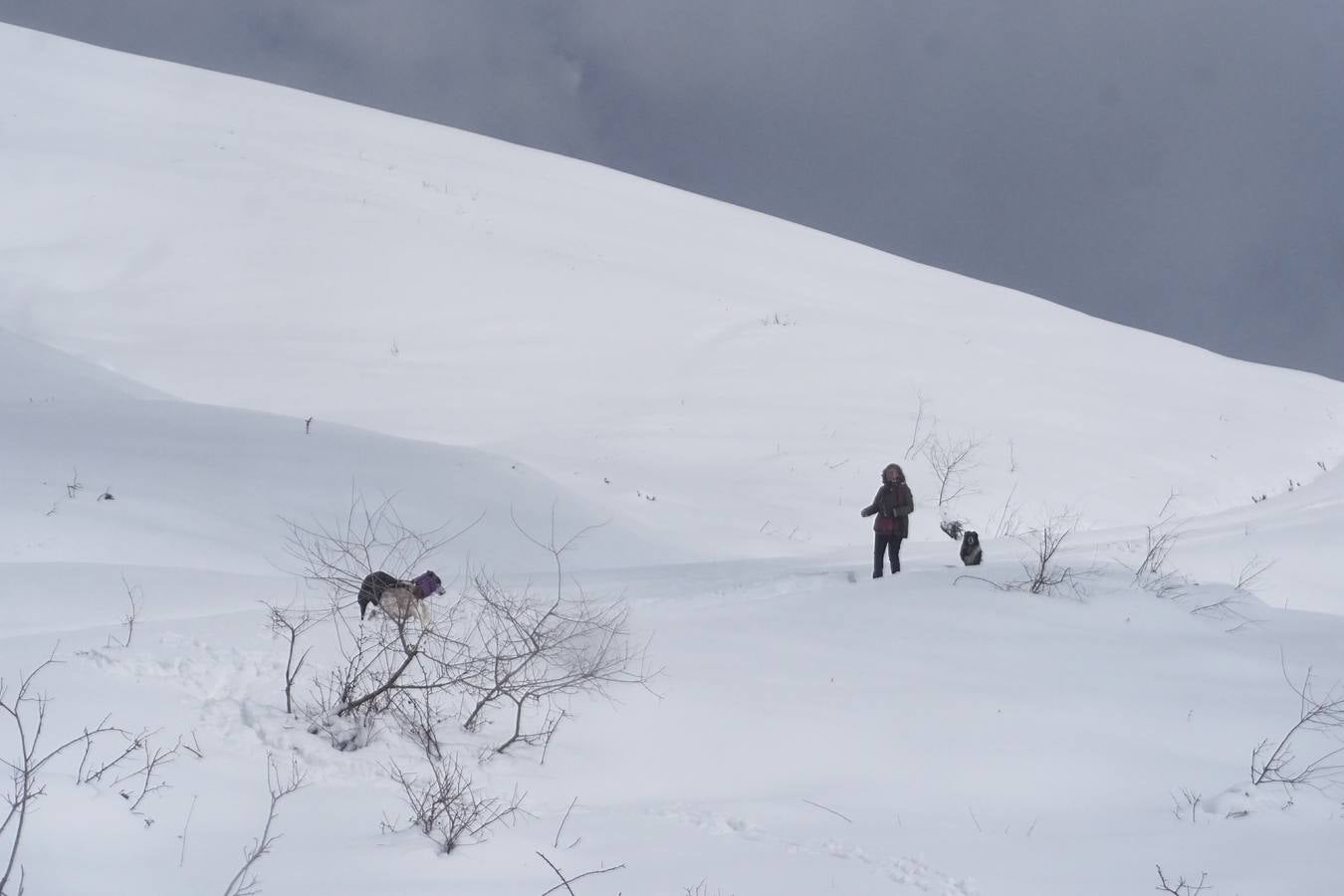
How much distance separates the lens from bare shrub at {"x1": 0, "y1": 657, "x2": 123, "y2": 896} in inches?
124

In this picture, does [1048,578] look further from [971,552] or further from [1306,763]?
[1306,763]

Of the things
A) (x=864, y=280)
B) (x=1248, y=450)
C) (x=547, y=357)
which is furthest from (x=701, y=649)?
(x=864, y=280)

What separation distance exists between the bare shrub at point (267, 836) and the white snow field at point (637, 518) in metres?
0.05

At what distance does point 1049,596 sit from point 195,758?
5.67 meters

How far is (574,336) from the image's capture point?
54.9 ft

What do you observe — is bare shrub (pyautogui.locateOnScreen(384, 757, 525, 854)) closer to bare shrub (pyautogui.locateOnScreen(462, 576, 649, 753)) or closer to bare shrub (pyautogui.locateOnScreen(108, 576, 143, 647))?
bare shrub (pyautogui.locateOnScreen(462, 576, 649, 753))

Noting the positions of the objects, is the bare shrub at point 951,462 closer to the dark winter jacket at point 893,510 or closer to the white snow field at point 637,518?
the white snow field at point 637,518

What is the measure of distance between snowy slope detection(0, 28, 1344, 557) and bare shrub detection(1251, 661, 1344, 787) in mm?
5638

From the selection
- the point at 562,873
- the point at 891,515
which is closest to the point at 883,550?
the point at 891,515

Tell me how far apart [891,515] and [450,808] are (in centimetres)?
568

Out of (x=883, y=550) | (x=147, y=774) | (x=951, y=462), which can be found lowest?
(x=147, y=774)

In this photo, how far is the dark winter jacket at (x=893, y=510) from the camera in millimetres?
8883

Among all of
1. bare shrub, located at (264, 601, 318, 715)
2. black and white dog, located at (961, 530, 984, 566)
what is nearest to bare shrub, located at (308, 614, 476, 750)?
bare shrub, located at (264, 601, 318, 715)

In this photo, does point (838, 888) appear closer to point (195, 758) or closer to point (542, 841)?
point (542, 841)
